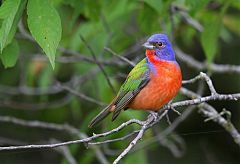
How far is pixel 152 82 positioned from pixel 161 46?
0.30 meters

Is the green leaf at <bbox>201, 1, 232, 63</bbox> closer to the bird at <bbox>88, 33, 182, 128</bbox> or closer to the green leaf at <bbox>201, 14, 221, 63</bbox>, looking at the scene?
the green leaf at <bbox>201, 14, 221, 63</bbox>

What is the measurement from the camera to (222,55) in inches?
334

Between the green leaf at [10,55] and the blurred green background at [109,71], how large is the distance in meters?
0.02

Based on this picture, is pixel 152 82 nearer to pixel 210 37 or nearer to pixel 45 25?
pixel 210 37

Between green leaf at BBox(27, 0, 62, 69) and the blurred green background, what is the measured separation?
85 centimetres

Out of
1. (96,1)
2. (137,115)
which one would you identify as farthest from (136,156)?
(96,1)

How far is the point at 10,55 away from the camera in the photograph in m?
4.10

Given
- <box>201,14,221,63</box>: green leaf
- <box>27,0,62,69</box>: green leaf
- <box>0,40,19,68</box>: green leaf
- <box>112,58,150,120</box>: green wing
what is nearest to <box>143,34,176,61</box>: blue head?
<box>112,58,150,120</box>: green wing

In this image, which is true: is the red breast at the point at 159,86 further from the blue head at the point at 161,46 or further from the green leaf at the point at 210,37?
the green leaf at the point at 210,37

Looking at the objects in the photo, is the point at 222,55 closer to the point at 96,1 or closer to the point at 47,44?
the point at 96,1

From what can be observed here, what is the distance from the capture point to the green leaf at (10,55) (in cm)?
407

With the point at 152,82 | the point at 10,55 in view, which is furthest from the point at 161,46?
the point at 10,55

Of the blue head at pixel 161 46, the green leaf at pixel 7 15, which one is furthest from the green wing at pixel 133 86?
the green leaf at pixel 7 15

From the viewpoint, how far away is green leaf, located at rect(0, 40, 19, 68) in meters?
4.07
